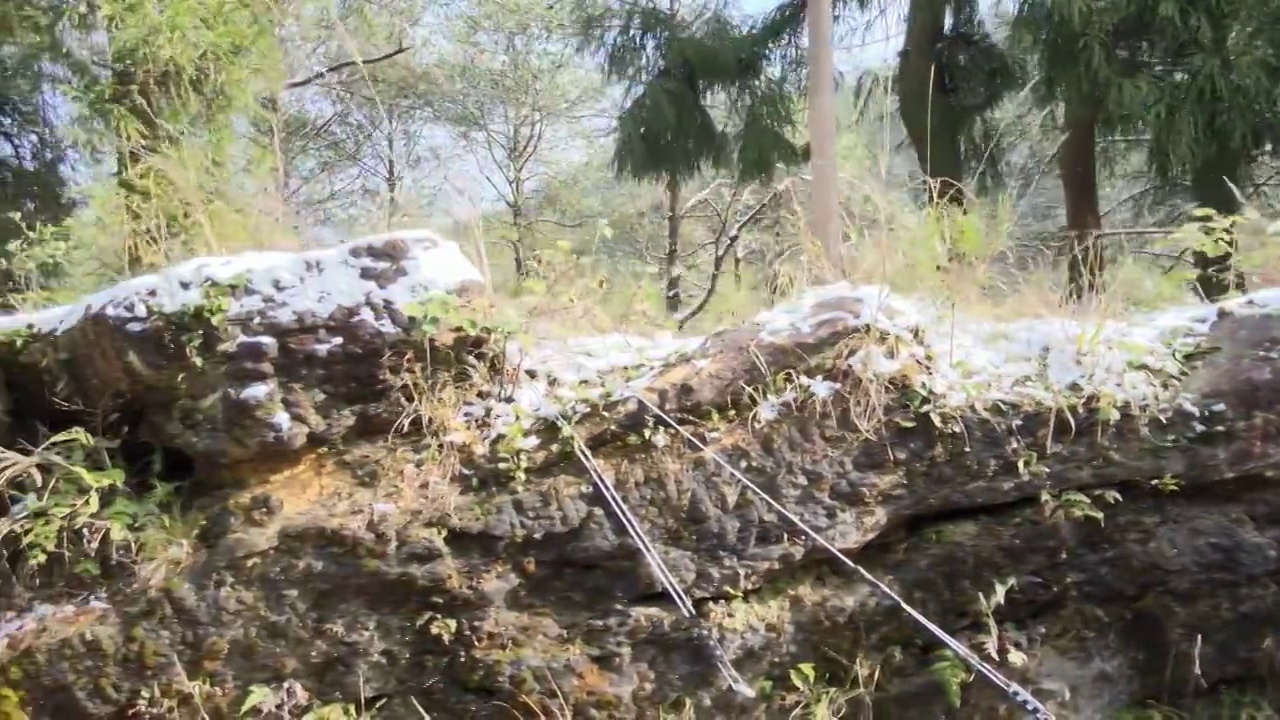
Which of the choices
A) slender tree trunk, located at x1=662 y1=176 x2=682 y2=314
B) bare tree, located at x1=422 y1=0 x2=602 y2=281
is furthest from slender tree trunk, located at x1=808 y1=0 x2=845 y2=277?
bare tree, located at x1=422 y1=0 x2=602 y2=281

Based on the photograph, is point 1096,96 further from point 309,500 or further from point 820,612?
point 309,500

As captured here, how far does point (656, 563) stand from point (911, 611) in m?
0.78

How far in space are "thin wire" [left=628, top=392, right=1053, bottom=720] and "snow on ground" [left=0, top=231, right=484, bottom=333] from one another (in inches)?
31.1

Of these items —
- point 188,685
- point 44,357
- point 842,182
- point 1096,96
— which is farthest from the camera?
point 1096,96

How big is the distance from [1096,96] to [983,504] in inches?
143

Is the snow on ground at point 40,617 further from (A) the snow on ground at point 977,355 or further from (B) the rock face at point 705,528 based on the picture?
(A) the snow on ground at point 977,355

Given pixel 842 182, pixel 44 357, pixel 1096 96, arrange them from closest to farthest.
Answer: pixel 44 357 → pixel 842 182 → pixel 1096 96

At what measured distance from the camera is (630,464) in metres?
2.55

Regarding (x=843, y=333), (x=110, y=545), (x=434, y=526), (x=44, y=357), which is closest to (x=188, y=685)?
(x=110, y=545)

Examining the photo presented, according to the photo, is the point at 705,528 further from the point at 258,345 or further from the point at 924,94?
the point at 924,94

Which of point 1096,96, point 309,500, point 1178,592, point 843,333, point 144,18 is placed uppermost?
point 144,18

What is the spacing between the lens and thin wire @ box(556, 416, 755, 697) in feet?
8.11

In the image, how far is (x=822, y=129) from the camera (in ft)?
14.3

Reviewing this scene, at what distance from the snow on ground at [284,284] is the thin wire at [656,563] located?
0.64 meters
